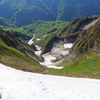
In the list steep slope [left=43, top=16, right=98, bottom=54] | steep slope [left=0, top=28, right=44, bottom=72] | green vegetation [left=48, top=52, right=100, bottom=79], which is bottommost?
green vegetation [left=48, top=52, right=100, bottom=79]

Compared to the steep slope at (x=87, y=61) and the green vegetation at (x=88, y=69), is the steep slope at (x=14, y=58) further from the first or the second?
the green vegetation at (x=88, y=69)

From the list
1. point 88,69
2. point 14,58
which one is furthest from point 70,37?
point 88,69

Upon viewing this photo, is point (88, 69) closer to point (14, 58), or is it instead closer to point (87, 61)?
point (87, 61)

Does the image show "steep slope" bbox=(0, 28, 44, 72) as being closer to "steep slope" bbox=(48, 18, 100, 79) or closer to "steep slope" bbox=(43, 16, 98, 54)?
"steep slope" bbox=(48, 18, 100, 79)

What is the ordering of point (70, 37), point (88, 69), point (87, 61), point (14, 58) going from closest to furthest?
point (88, 69), point (87, 61), point (14, 58), point (70, 37)

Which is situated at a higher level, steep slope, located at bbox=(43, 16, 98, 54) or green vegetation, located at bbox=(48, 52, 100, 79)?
steep slope, located at bbox=(43, 16, 98, 54)

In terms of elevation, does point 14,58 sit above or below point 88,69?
above

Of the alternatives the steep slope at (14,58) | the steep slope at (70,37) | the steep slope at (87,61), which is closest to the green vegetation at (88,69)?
the steep slope at (87,61)

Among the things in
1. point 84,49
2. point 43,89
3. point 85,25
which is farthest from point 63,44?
point 43,89

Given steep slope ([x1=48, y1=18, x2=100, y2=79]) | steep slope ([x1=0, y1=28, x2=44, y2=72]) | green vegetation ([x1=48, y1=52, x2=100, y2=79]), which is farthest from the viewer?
steep slope ([x1=0, y1=28, x2=44, y2=72])

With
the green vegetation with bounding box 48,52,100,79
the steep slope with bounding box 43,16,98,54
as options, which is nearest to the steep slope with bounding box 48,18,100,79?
the green vegetation with bounding box 48,52,100,79

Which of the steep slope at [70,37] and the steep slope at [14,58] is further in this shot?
the steep slope at [70,37]

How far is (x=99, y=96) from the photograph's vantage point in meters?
8.75

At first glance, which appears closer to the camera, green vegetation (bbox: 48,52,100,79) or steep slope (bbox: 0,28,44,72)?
green vegetation (bbox: 48,52,100,79)
